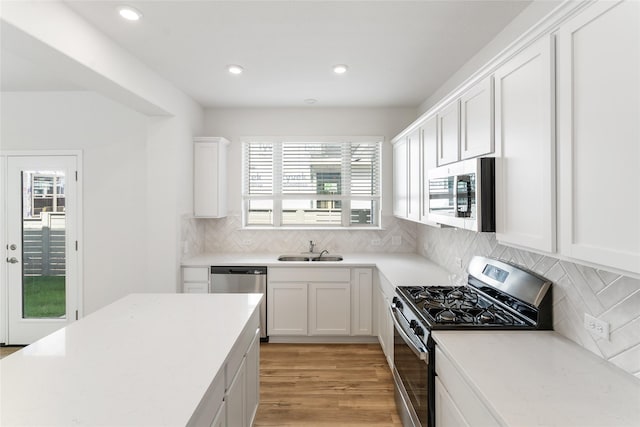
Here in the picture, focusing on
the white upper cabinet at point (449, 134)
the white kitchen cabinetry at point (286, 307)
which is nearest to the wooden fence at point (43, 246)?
the white kitchen cabinetry at point (286, 307)

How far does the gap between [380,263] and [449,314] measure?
1.60 metres

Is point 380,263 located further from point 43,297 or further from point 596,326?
point 43,297

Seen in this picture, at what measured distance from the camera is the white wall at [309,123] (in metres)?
4.07

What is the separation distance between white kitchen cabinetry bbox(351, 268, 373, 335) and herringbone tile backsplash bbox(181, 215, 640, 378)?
68 cm

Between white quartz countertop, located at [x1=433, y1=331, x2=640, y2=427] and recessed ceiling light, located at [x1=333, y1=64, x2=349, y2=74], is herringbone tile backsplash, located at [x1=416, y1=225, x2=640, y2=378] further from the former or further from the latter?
recessed ceiling light, located at [x1=333, y1=64, x2=349, y2=74]

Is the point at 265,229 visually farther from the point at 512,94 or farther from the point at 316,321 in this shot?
the point at 512,94

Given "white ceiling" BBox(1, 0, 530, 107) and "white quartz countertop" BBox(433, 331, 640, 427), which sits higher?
"white ceiling" BBox(1, 0, 530, 107)

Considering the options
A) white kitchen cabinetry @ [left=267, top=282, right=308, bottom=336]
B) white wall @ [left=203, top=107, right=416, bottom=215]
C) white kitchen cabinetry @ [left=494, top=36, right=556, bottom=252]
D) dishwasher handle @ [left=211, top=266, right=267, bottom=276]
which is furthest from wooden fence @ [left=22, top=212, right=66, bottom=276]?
white kitchen cabinetry @ [left=494, top=36, right=556, bottom=252]

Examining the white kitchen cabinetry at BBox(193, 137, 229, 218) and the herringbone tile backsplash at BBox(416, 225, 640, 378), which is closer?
the herringbone tile backsplash at BBox(416, 225, 640, 378)

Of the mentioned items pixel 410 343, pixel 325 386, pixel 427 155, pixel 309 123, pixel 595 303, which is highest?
pixel 309 123

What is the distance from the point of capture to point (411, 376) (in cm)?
193

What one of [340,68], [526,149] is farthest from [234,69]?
[526,149]

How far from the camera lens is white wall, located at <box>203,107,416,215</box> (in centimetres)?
407

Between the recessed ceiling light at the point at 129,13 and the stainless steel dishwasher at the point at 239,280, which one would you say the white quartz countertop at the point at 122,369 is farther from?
the recessed ceiling light at the point at 129,13
